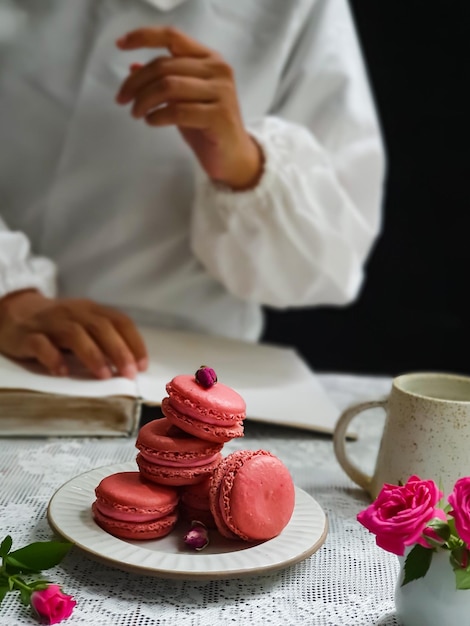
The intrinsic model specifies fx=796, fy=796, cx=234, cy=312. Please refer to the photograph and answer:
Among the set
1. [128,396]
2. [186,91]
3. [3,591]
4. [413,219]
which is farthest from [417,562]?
[413,219]

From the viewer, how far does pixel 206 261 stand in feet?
Result: 3.49

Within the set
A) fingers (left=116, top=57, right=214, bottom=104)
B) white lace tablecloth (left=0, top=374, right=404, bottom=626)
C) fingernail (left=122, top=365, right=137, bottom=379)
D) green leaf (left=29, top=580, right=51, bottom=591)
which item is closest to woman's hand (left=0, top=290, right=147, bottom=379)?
fingernail (left=122, top=365, right=137, bottom=379)

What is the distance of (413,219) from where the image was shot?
70.4 inches

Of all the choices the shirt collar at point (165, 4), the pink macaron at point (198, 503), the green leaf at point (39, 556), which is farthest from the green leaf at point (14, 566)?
the shirt collar at point (165, 4)

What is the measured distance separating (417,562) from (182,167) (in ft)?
2.47

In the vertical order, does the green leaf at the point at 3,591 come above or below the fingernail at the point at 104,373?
below

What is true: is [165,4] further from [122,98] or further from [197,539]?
[197,539]

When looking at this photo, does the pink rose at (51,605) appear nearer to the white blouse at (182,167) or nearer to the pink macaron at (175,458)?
the pink macaron at (175,458)

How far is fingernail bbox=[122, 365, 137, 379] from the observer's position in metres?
0.79

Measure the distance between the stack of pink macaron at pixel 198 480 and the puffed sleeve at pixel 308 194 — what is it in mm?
515

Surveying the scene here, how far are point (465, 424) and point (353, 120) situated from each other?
0.62 meters

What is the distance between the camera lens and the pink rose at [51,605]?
1.38 feet

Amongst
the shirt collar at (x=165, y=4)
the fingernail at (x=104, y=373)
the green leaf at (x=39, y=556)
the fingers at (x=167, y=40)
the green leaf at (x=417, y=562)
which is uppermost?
the shirt collar at (x=165, y=4)

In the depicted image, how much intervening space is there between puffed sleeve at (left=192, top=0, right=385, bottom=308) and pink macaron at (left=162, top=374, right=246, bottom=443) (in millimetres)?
520
